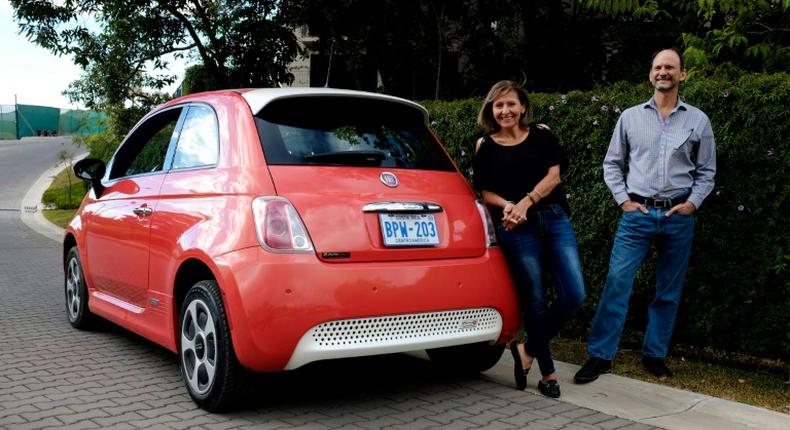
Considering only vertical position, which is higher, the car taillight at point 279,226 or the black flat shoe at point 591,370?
the car taillight at point 279,226

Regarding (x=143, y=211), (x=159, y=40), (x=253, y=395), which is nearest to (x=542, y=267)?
(x=253, y=395)

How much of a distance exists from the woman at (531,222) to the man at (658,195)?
45 cm

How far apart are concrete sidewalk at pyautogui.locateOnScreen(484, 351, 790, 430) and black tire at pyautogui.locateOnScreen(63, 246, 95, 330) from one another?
10.9 feet

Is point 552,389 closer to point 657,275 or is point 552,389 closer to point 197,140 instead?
point 657,275

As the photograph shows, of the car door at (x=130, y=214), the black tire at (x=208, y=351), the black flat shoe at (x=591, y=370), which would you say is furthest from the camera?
the car door at (x=130, y=214)

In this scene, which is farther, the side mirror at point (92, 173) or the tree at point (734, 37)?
the tree at point (734, 37)

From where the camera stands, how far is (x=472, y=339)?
4488 mm

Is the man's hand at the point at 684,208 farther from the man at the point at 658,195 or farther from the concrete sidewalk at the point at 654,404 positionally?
the concrete sidewalk at the point at 654,404

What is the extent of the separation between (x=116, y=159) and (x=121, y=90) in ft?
32.6

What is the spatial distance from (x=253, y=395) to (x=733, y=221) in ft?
10.2

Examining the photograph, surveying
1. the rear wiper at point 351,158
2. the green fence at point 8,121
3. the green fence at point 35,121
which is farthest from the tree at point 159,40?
the green fence at point 8,121

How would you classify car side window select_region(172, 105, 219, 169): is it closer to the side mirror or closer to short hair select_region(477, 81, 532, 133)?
the side mirror

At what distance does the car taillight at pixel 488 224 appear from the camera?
4711 mm

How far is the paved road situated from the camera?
4.24 meters
